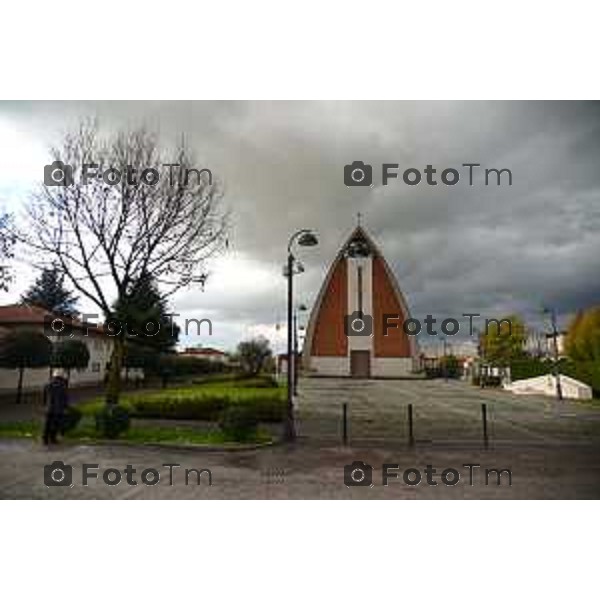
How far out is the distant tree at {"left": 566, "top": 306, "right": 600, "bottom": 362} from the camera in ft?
91.6

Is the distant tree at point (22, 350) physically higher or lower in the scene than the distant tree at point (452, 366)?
higher

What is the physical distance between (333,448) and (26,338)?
15.4m

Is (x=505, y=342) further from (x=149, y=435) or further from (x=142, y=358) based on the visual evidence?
(x=149, y=435)

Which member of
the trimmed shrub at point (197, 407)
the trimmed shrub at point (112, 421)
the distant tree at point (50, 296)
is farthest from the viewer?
the distant tree at point (50, 296)

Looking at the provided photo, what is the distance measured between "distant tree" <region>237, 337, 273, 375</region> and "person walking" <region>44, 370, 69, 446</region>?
2518 cm

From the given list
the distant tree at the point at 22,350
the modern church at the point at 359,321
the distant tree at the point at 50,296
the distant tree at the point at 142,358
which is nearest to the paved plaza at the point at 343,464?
the distant tree at the point at 22,350

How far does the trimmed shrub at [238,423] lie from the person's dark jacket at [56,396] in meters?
3.17

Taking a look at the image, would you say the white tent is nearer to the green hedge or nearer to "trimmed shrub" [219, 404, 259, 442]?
the green hedge

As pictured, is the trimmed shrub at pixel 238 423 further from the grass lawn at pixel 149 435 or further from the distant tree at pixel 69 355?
the distant tree at pixel 69 355

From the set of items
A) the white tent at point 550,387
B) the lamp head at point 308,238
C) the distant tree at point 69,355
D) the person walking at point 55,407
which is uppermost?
the lamp head at point 308,238

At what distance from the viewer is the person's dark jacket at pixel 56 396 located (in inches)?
412

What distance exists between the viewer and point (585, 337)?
30359mm
